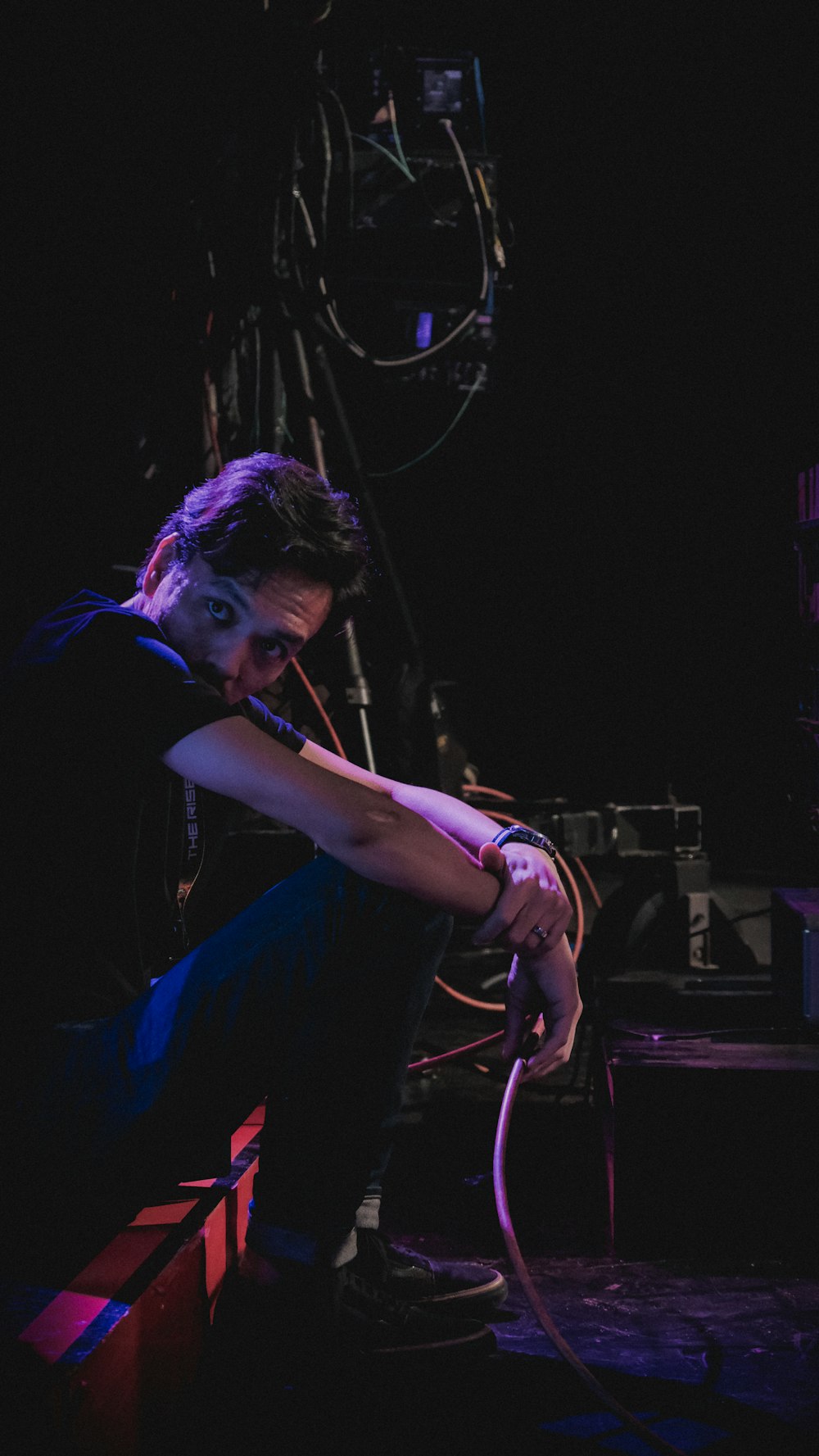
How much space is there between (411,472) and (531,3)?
2.05m

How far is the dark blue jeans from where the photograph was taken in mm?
1351

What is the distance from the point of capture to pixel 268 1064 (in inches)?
56.7

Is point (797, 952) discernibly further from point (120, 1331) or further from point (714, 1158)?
point (120, 1331)

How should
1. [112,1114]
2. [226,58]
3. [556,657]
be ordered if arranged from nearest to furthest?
[112,1114]
[226,58]
[556,657]

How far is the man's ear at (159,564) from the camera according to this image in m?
1.80

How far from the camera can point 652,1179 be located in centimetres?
205

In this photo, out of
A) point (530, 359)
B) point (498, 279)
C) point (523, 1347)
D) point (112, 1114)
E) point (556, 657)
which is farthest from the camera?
point (556, 657)

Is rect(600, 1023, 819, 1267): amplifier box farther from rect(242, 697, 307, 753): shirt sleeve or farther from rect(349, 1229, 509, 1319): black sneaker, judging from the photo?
rect(242, 697, 307, 753): shirt sleeve

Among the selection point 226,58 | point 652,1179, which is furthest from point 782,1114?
point 226,58

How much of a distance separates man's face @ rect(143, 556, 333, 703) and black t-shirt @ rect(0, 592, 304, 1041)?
0.22 m

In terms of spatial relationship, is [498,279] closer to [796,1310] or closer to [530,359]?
[530,359]

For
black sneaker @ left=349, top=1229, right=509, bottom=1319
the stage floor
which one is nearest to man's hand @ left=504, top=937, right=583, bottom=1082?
black sneaker @ left=349, top=1229, right=509, bottom=1319

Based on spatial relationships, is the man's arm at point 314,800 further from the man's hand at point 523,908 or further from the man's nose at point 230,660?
the man's nose at point 230,660

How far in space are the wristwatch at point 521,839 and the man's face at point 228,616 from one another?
1.56 ft
